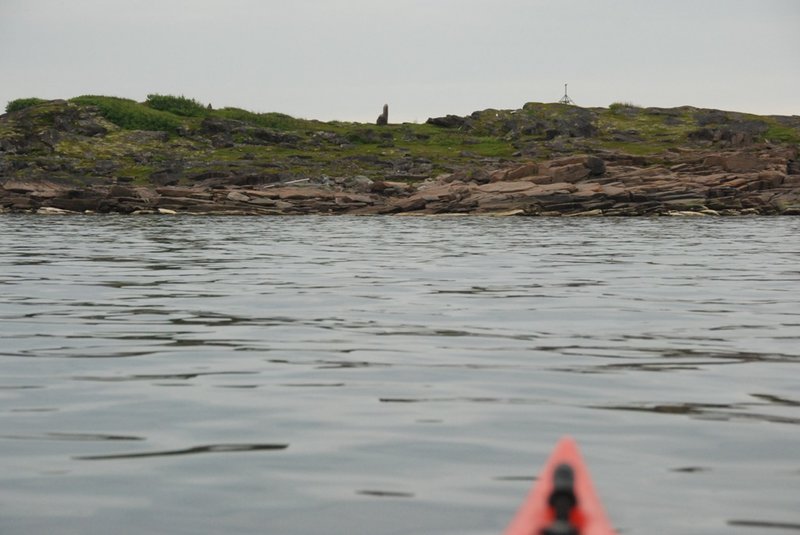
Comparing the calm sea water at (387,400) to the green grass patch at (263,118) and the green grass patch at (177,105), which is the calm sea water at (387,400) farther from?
the green grass patch at (177,105)

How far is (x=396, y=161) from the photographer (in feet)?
269

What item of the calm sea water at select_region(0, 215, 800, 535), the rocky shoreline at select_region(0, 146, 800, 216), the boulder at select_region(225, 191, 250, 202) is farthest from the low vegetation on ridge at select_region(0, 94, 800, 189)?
the calm sea water at select_region(0, 215, 800, 535)

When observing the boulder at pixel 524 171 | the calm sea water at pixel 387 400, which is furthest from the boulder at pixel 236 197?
the calm sea water at pixel 387 400

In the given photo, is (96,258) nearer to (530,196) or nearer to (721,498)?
(721,498)

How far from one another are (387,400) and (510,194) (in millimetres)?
51626

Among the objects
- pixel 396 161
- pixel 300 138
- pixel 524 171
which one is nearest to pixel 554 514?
pixel 524 171

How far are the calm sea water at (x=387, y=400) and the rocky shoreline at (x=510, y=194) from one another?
38.5 meters

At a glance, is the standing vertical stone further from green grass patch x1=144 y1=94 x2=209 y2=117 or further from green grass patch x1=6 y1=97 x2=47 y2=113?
green grass patch x1=6 y1=97 x2=47 y2=113

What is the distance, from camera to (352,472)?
6551 mm

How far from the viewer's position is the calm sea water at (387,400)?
19.4 ft

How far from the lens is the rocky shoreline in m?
58.7

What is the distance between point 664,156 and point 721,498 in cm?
7585

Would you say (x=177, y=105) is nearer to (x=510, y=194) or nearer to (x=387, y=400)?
(x=510, y=194)

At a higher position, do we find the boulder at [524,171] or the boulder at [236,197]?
the boulder at [524,171]
